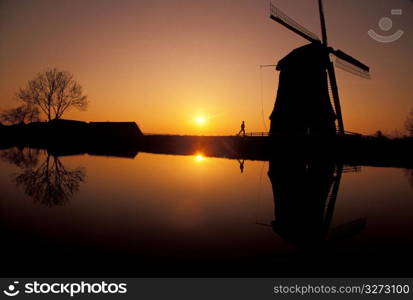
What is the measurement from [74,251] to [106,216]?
5.82ft

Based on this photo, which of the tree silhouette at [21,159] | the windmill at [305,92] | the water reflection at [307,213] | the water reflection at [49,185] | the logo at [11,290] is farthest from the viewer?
the windmill at [305,92]

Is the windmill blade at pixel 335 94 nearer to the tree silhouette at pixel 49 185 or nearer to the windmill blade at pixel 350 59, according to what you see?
the windmill blade at pixel 350 59

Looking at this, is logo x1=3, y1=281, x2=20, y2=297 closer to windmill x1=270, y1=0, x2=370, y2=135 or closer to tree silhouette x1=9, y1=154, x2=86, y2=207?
tree silhouette x1=9, y1=154, x2=86, y2=207

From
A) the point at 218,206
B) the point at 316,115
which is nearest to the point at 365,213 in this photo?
the point at 218,206

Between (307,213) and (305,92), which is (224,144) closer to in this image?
(305,92)

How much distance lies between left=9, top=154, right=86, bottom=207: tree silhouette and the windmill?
1732 centimetres

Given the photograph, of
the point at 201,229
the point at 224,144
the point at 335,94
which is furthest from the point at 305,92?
the point at 201,229

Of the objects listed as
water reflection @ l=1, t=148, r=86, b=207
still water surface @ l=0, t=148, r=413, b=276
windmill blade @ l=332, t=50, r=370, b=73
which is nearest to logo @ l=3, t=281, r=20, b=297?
still water surface @ l=0, t=148, r=413, b=276

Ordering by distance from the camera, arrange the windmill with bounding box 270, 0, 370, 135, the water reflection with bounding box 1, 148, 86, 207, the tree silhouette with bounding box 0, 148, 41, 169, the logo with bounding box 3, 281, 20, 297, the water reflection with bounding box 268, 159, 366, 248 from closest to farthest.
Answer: the logo with bounding box 3, 281, 20, 297, the water reflection with bounding box 268, 159, 366, 248, the water reflection with bounding box 1, 148, 86, 207, the tree silhouette with bounding box 0, 148, 41, 169, the windmill with bounding box 270, 0, 370, 135

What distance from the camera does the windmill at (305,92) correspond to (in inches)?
832

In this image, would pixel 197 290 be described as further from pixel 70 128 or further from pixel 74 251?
pixel 70 128

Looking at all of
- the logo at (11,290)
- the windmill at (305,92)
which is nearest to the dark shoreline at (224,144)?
the windmill at (305,92)

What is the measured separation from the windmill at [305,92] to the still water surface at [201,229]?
13.1 meters

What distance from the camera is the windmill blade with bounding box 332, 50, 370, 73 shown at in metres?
24.3
